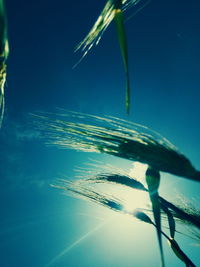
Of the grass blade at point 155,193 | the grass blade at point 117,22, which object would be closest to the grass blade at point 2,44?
the grass blade at point 117,22

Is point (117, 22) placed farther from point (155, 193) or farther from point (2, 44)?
point (155, 193)

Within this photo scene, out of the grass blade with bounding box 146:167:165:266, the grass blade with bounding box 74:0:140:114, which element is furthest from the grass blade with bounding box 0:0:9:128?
the grass blade with bounding box 146:167:165:266

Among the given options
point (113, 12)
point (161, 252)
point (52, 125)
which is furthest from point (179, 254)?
point (113, 12)

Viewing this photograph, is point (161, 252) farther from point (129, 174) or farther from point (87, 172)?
point (87, 172)

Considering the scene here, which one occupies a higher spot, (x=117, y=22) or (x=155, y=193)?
(x=117, y=22)

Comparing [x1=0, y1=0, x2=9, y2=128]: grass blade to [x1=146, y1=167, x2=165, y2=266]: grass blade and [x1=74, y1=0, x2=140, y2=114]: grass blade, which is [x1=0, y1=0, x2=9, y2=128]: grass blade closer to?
[x1=74, y1=0, x2=140, y2=114]: grass blade

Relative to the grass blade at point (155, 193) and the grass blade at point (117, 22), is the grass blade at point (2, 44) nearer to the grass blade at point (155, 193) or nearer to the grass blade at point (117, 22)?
the grass blade at point (117, 22)

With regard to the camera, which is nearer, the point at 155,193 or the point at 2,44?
the point at 2,44

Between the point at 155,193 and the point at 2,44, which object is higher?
the point at 2,44

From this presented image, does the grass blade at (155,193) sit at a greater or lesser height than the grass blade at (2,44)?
lesser

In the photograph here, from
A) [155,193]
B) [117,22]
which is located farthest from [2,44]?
[155,193]

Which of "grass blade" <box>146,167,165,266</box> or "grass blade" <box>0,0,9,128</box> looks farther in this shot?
"grass blade" <box>146,167,165,266</box>
